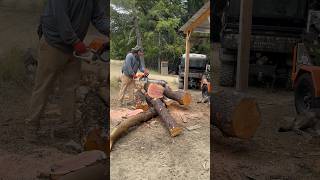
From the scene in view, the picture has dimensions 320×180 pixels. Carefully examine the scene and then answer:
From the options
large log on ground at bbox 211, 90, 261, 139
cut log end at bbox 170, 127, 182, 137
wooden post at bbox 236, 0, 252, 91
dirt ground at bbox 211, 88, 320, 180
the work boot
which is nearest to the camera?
the work boot

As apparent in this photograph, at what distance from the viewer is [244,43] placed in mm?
5520

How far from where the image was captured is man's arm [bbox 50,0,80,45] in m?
3.98

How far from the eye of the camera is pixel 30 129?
13.8 feet

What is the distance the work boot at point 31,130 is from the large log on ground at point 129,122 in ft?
2.83

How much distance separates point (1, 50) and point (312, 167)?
3.50 meters

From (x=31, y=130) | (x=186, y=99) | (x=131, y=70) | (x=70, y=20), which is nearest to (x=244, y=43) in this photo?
(x=186, y=99)

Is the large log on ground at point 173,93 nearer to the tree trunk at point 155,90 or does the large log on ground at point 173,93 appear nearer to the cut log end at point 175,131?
the tree trunk at point 155,90

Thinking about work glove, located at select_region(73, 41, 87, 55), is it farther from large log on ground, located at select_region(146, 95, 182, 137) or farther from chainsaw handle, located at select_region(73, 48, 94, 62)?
large log on ground, located at select_region(146, 95, 182, 137)

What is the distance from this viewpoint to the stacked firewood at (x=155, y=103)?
200 inches

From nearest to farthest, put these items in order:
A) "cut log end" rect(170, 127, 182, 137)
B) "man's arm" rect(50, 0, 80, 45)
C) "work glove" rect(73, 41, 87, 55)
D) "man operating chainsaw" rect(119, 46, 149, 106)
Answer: "man's arm" rect(50, 0, 80, 45) < "work glove" rect(73, 41, 87, 55) < "man operating chainsaw" rect(119, 46, 149, 106) < "cut log end" rect(170, 127, 182, 137)

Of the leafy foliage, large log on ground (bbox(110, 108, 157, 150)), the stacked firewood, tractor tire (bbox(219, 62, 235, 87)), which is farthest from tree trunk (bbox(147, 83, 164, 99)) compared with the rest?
tractor tire (bbox(219, 62, 235, 87))

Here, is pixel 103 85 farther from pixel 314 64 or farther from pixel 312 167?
pixel 314 64

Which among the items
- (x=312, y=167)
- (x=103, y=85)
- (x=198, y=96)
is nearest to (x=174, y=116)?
(x=198, y=96)

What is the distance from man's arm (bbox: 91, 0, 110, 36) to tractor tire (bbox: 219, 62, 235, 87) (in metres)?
2.36
